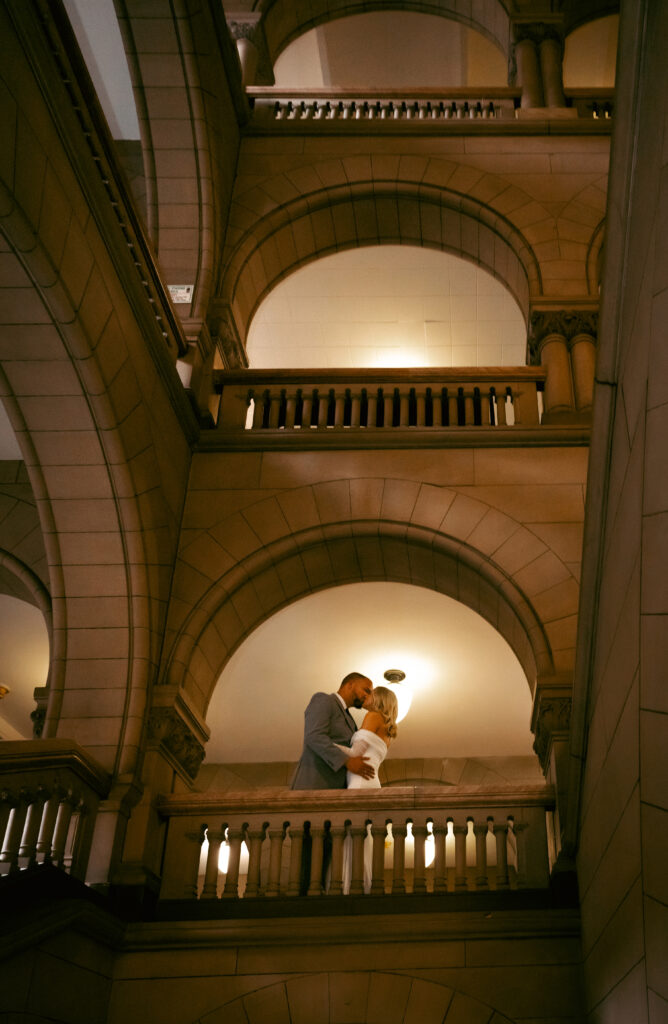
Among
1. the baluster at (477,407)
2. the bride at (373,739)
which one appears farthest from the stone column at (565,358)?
the bride at (373,739)

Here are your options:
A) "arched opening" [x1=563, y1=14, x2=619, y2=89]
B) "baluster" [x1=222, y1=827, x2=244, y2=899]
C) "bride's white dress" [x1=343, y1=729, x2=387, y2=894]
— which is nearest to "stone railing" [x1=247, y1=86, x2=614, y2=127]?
"arched opening" [x1=563, y1=14, x2=619, y2=89]

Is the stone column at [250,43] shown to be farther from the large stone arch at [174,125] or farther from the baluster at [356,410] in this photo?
the baluster at [356,410]

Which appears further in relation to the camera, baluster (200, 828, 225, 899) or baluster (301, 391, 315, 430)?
baluster (301, 391, 315, 430)

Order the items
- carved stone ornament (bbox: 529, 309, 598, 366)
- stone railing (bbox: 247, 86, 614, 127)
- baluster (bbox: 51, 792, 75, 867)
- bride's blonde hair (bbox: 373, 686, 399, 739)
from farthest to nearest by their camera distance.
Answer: stone railing (bbox: 247, 86, 614, 127)
carved stone ornament (bbox: 529, 309, 598, 366)
bride's blonde hair (bbox: 373, 686, 399, 739)
baluster (bbox: 51, 792, 75, 867)

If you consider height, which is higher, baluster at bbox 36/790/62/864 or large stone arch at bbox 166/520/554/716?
large stone arch at bbox 166/520/554/716

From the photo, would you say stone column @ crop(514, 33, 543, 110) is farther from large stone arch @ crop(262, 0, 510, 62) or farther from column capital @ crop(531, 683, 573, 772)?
column capital @ crop(531, 683, 573, 772)

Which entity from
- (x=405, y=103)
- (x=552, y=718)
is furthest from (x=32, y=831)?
(x=405, y=103)

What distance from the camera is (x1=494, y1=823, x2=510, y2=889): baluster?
5301 mm

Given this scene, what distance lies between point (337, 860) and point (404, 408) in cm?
350

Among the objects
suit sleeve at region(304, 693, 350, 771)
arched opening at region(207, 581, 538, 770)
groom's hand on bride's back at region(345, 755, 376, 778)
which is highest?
arched opening at region(207, 581, 538, 770)

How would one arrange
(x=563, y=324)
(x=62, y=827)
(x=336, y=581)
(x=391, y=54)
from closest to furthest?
(x=62, y=827) → (x=336, y=581) → (x=563, y=324) → (x=391, y=54)

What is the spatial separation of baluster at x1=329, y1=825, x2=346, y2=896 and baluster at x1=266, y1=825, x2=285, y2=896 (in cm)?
29

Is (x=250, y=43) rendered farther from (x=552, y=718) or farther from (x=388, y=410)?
(x=552, y=718)

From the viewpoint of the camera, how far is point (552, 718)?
5832mm
